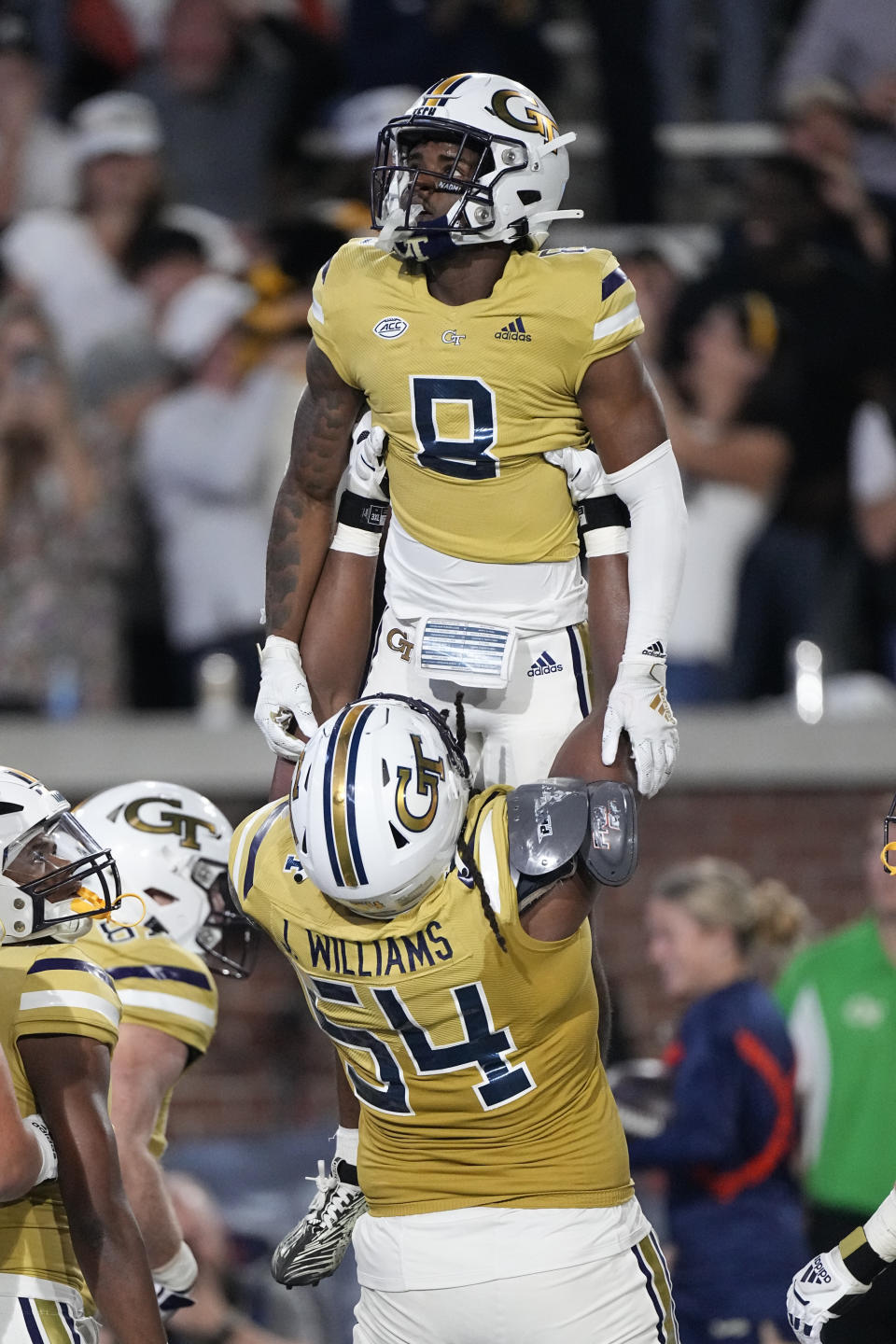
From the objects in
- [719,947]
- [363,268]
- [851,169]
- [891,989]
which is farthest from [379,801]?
[851,169]

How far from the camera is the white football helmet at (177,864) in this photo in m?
4.23

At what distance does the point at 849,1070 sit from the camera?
6102 millimetres

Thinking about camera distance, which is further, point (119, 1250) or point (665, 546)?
point (665, 546)

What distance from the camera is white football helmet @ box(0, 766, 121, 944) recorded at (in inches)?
133

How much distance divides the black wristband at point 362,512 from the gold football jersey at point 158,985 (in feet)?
3.08

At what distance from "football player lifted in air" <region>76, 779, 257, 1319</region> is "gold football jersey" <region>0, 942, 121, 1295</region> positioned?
0.49 meters

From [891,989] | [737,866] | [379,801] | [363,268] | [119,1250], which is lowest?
[737,866]

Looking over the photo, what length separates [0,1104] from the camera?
307 centimetres

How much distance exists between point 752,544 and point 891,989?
239 centimetres

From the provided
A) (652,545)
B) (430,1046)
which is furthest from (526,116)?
(430,1046)

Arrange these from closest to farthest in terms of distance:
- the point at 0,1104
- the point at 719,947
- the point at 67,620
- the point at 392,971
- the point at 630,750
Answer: the point at 0,1104, the point at 392,971, the point at 630,750, the point at 719,947, the point at 67,620

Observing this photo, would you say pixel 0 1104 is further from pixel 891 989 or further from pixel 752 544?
pixel 752 544

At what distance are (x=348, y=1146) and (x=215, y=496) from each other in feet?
13.9

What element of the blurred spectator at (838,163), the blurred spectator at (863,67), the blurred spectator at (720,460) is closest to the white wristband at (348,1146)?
the blurred spectator at (720,460)
